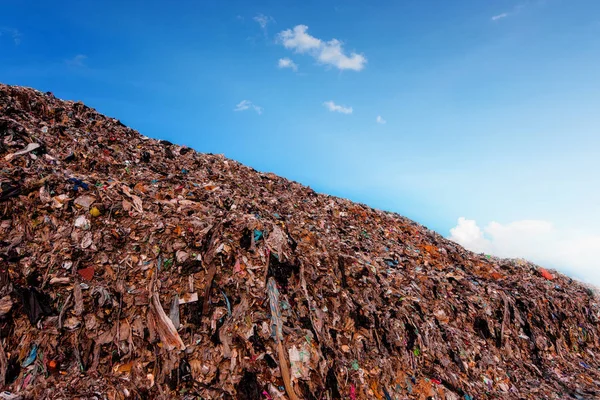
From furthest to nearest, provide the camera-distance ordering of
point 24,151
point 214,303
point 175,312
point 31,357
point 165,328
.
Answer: point 24,151, point 214,303, point 175,312, point 165,328, point 31,357

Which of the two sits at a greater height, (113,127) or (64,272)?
(113,127)

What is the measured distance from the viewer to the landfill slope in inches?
199

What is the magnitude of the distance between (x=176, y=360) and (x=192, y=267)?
1727 millimetres

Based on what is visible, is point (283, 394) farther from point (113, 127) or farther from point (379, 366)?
point (113, 127)

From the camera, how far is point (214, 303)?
19.2 feet

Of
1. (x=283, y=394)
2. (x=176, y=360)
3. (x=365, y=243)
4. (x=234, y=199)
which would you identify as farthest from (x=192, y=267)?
(x=365, y=243)

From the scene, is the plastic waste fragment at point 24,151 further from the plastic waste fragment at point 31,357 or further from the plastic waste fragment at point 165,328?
the plastic waste fragment at point 165,328

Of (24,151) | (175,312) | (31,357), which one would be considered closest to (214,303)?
(175,312)

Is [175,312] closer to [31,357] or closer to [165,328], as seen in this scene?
[165,328]

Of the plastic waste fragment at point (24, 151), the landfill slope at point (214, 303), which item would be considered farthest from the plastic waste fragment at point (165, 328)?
the plastic waste fragment at point (24, 151)

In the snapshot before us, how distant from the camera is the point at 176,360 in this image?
511 centimetres

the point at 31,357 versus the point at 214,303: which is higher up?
the point at 214,303

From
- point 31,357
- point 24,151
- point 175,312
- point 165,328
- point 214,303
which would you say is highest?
point 24,151

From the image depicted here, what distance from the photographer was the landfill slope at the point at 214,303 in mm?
5062
